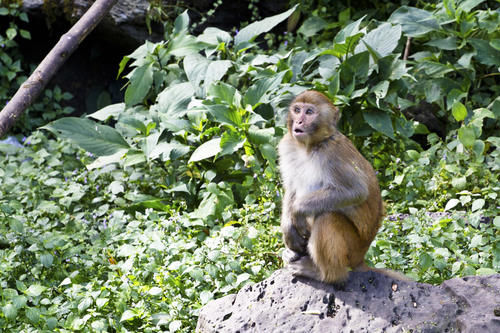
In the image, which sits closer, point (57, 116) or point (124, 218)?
point (124, 218)

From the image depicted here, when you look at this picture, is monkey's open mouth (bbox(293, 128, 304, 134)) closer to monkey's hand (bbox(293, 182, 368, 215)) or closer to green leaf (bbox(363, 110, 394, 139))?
monkey's hand (bbox(293, 182, 368, 215))

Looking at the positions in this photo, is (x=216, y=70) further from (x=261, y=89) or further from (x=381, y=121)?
(x=381, y=121)

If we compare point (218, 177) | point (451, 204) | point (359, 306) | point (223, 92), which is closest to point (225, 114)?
point (223, 92)

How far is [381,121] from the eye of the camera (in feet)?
19.8

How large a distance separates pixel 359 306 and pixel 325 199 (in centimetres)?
74

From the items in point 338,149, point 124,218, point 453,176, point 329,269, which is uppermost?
point 338,149

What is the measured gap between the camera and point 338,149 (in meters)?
4.16

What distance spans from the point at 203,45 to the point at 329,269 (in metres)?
3.71

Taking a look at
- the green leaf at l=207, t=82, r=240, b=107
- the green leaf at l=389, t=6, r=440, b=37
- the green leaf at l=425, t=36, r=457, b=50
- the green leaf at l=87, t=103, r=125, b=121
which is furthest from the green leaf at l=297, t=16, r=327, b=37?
the green leaf at l=87, t=103, r=125, b=121

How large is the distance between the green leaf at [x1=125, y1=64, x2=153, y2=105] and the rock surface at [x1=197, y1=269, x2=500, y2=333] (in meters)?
3.23

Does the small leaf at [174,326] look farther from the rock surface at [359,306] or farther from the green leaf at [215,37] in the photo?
the green leaf at [215,37]

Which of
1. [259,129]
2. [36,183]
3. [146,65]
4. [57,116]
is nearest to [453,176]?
[259,129]

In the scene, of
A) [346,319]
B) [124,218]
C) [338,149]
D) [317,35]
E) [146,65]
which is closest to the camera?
[346,319]

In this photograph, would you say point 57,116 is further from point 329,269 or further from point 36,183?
point 329,269
